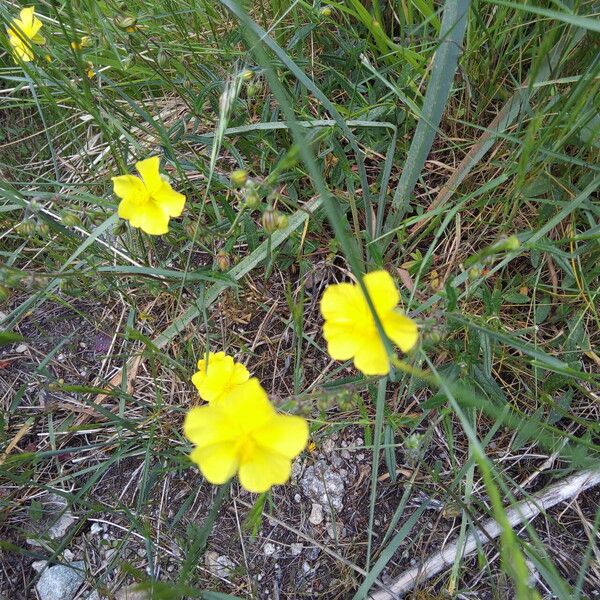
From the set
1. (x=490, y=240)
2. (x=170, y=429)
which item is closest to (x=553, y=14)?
(x=490, y=240)

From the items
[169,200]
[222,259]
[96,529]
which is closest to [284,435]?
[222,259]

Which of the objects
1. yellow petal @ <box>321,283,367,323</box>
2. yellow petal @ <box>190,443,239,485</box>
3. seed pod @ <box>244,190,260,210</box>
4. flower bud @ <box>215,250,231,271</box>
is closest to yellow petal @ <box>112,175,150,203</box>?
flower bud @ <box>215,250,231,271</box>

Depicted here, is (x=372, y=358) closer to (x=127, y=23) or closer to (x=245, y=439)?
(x=245, y=439)

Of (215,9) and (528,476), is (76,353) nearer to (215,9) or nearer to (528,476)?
(215,9)

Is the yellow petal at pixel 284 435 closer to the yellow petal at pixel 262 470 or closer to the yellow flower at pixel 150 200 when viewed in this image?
the yellow petal at pixel 262 470

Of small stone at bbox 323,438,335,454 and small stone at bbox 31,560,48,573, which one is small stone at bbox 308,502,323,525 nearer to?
small stone at bbox 323,438,335,454

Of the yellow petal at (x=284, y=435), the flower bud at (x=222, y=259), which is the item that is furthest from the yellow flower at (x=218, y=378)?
the yellow petal at (x=284, y=435)
